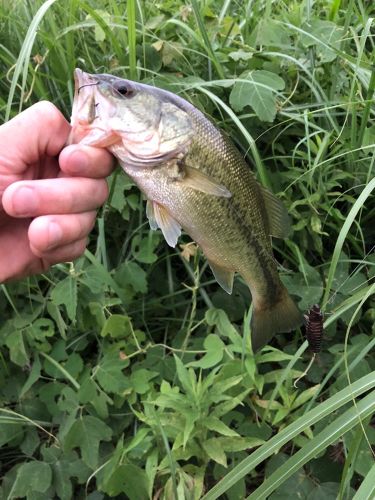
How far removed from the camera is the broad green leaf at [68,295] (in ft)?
5.44

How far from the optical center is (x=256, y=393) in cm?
165

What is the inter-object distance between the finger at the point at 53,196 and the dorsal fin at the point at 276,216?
1.43ft

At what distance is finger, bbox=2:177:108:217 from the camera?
3.84ft

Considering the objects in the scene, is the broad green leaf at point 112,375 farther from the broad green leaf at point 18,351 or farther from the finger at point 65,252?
the finger at point 65,252

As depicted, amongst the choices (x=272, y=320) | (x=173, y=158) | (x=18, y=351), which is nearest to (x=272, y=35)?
(x=173, y=158)

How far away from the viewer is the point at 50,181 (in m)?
1.24

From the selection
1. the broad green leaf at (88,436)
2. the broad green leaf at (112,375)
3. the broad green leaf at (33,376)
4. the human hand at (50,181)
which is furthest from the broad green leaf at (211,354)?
the broad green leaf at (33,376)

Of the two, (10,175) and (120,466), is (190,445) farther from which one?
(10,175)

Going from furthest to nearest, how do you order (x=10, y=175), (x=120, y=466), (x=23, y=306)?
(x=23, y=306), (x=120, y=466), (x=10, y=175)

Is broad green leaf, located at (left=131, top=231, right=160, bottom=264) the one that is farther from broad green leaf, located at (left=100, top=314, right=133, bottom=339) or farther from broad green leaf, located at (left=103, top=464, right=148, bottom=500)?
broad green leaf, located at (left=103, top=464, right=148, bottom=500)

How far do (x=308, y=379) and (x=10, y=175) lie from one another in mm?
1097

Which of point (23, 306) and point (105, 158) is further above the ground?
point (105, 158)

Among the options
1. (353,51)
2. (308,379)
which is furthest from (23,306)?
(353,51)

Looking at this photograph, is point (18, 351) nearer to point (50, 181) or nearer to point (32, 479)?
point (32, 479)
